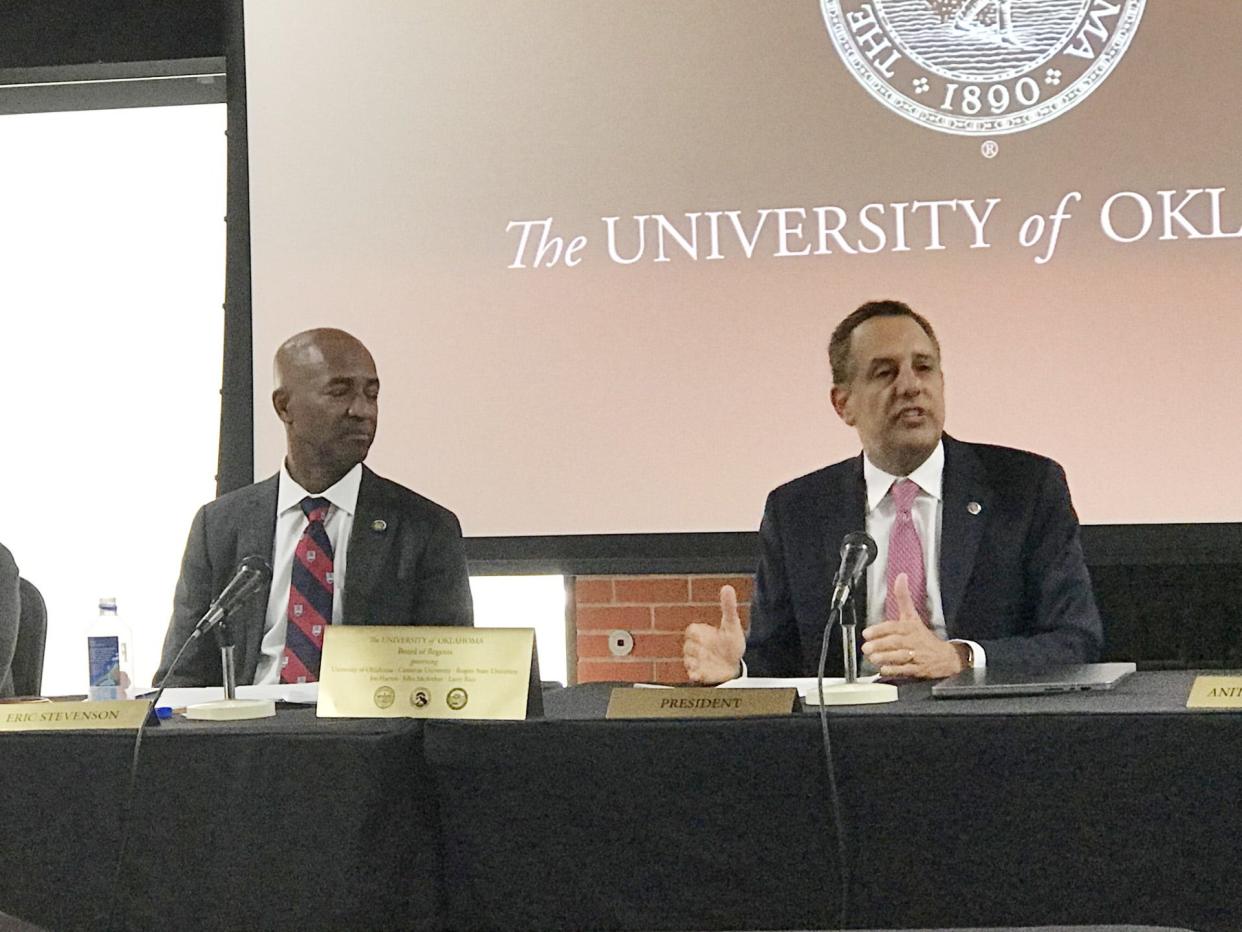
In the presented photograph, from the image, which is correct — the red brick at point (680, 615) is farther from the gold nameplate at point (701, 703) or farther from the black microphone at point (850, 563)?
the gold nameplate at point (701, 703)

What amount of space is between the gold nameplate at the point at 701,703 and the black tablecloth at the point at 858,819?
0.12 feet

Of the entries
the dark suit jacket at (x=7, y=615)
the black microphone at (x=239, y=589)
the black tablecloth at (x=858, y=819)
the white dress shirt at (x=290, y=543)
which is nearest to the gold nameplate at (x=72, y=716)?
the black microphone at (x=239, y=589)

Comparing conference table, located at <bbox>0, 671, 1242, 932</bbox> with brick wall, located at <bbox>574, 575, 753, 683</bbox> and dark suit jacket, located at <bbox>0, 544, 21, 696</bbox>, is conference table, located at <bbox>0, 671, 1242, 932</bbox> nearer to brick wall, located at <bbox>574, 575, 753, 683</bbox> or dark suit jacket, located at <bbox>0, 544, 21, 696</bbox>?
dark suit jacket, located at <bbox>0, 544, 21, 696</bbox>

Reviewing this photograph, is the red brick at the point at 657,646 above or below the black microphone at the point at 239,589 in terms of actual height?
below

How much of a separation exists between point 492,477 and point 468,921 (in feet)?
6.82

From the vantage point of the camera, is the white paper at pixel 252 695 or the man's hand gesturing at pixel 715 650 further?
the man's hand gesturing at pixel 715 650

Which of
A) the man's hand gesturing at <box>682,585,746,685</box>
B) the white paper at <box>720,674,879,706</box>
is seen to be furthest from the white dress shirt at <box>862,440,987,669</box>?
the white paper at <box>720,674,879,706</box>

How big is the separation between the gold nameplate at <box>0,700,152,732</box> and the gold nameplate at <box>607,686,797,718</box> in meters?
0.52

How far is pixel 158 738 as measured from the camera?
1.56 metres

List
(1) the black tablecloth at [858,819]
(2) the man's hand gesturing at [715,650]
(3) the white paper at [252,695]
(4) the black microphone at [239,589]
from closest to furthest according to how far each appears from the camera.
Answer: (1) the black tablecloth at [858,819] → (4) the black microphone at [239,589] → (3) the white paper at [252,695] → (2) the man's hand gesturing at [715,650]

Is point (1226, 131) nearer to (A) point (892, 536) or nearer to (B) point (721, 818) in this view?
(A) point (892, 536)

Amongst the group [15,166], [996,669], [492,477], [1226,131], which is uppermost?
[15,166]

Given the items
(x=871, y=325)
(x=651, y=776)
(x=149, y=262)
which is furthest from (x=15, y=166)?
(x=651, y=776)

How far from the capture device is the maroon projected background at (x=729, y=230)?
3.29m
